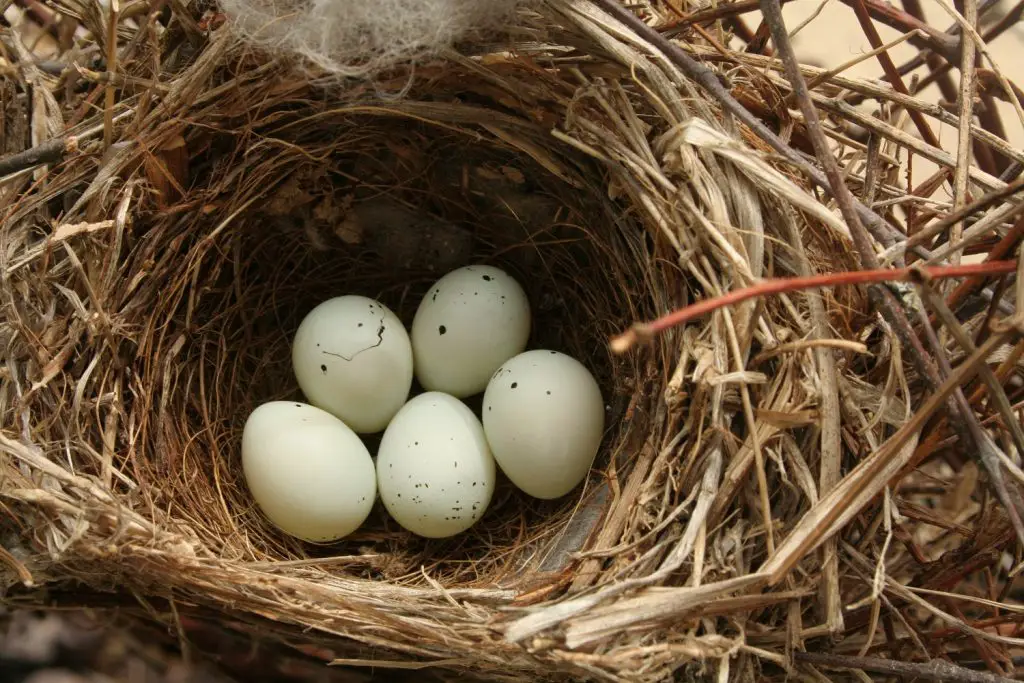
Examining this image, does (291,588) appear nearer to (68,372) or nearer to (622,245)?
(68,372)

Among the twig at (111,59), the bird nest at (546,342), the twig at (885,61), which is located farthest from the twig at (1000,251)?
the twig at (111,59)

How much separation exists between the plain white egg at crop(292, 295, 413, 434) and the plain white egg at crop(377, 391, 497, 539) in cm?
5

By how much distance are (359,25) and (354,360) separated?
1.25ft

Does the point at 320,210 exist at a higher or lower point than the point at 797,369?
higher

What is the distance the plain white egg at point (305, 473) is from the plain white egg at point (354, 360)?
5cm

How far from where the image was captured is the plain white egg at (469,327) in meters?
1.11

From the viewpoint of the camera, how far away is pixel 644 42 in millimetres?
874

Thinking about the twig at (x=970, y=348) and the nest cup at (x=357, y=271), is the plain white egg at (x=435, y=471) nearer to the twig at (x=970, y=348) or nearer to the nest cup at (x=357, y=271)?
the nest cup at (x=357, y=271)

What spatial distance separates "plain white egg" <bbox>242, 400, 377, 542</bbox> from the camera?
1.01 meters

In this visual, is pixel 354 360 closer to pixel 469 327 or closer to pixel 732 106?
pixel 469 327

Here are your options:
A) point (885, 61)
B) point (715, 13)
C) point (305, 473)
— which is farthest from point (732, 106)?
point (305, 473)

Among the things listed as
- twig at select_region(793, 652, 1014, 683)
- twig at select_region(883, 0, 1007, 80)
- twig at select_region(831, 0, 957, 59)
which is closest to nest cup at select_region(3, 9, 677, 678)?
twig at select_region(793, 652, 1014, 683)

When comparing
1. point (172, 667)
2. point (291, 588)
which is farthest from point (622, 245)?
point (172, 667)

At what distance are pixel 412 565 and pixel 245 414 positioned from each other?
297 millimetres
